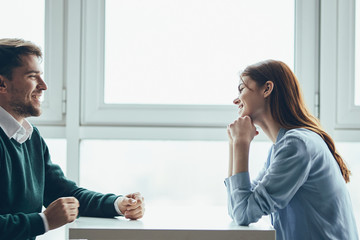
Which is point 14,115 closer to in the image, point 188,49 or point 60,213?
point 60,213

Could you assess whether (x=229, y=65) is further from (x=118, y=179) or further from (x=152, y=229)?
(x=152, y=229)

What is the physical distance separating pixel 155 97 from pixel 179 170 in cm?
38

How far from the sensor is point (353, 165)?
2.00 meters

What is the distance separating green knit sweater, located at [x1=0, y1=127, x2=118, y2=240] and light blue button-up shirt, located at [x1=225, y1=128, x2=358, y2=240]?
17.7 inches

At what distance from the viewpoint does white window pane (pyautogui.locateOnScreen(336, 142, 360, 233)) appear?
6.53ft

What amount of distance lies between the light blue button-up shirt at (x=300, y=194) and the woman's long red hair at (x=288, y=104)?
0.06 metres

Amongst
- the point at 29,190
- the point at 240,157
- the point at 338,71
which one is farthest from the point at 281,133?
the point at 29,190

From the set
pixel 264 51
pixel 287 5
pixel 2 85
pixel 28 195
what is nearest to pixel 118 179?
pixel 28 195

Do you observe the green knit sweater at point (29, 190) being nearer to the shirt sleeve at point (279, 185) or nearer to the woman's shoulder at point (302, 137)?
the shirt sleeve at point (279, 185)

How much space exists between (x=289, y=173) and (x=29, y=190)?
0.85m

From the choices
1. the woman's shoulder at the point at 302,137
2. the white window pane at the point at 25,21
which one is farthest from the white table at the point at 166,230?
the white window pane at the point at 25,21

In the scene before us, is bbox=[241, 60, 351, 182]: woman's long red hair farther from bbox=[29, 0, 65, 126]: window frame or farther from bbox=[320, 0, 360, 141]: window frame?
bbox=[29, 0, 65, 126]: window frame

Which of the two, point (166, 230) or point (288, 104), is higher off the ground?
point (288, 104)

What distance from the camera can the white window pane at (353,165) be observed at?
1990 millimetres
